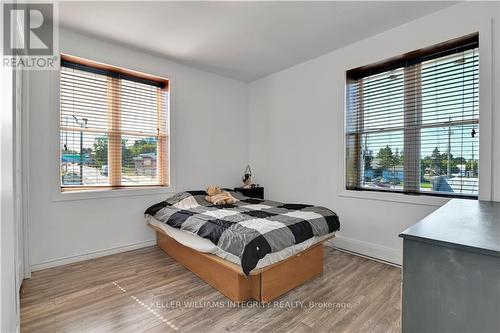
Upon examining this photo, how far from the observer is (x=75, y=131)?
2920 millimetres

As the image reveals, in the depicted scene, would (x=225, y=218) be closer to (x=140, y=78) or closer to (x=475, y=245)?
(x=475, y=245)

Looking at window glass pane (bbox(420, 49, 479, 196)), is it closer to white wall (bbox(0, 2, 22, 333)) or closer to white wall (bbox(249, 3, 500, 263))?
white wall (bbox(249, 3, 500, 263))

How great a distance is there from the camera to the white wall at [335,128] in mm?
2233

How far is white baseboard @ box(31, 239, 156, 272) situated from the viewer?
2631 mm

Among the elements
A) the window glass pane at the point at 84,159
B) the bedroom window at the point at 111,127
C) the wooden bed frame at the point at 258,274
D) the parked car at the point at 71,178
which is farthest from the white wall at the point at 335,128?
the parked car at the point at 71,178

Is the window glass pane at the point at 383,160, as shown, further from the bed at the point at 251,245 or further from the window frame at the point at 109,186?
the window frame at the point at 109,186

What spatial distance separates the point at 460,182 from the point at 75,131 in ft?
13.7

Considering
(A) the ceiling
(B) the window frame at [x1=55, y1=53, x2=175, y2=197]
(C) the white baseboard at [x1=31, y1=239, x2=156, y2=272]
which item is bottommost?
(C) the white baseboard at [x1=31, y1=239, x2=156, y2=272]

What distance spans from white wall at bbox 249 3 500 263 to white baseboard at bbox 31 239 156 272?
2109mm

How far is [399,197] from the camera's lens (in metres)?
2.75

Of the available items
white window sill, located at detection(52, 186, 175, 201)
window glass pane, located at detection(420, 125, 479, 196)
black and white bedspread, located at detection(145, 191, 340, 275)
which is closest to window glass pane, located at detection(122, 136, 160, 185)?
white window sill, located at detection(52, 186, 175, 201)

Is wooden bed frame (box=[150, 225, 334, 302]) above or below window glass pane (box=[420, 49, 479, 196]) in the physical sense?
below

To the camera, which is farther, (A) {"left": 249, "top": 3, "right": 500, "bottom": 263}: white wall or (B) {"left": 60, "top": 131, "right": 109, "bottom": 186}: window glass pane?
(B) {"left": 60, "top": 131, "right": 109, "bottom": 186}: window glass pane

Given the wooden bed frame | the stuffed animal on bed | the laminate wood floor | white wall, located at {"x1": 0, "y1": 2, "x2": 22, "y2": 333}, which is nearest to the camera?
white wall, located at {"x1": 0, "y1": 2, "x2": 22, "y2": 333}
